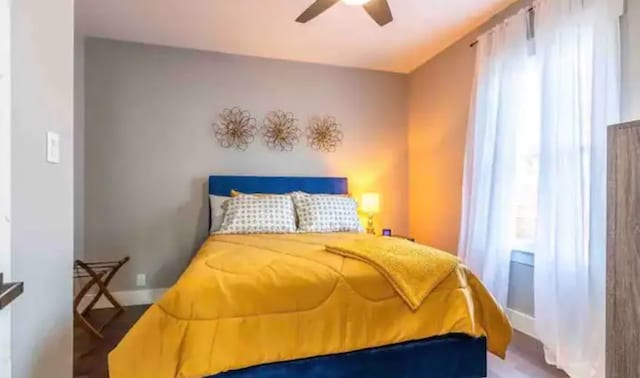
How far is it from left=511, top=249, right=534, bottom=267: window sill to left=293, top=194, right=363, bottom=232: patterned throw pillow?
1269 millimetres

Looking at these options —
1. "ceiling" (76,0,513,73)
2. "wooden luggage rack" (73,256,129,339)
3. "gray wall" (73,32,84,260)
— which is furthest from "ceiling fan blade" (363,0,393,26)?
"wooden luggage rack" (73,256,129,339)

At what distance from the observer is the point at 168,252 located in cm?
363

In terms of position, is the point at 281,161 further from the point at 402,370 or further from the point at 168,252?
the point at 402,370

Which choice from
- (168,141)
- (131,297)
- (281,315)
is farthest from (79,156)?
(281,315)

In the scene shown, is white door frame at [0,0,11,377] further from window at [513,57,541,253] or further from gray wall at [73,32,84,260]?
window at [513,57,541,253]

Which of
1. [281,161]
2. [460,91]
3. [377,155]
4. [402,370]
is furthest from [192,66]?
[402,370]

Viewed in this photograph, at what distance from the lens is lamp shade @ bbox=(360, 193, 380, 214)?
12.8ft

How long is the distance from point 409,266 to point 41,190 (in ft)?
5.41

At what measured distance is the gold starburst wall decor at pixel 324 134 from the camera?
4086 mm

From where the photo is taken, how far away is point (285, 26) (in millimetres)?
3236

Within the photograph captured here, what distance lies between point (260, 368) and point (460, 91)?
298 centimetres

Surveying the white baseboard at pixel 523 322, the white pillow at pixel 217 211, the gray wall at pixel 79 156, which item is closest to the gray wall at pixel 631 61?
the white baseboard at pixel 523 322

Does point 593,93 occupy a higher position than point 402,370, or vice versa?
point 593,93

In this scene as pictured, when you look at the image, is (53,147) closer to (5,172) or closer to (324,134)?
(5,172)
